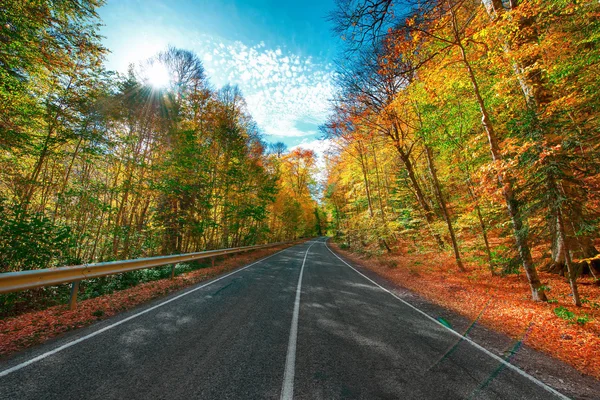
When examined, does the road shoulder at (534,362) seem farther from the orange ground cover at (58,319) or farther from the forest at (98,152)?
the forest at (98,152)

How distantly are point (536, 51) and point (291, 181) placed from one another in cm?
2848

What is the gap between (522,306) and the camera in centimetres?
562

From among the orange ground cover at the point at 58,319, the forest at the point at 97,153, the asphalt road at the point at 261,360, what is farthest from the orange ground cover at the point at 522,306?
the forest at the point at 97,153

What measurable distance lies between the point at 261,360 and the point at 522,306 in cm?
675

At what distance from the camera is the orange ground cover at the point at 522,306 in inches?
148

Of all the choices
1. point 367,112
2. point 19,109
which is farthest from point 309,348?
point 367,112

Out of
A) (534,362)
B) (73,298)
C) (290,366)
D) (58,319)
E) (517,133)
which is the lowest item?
(534,362)

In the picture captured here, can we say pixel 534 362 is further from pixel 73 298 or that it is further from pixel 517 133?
pixel 73 298

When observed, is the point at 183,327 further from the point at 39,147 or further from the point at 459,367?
the point at 39,147

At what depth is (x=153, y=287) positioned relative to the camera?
6676 millimetres

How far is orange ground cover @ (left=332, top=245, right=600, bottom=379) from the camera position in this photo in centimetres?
375

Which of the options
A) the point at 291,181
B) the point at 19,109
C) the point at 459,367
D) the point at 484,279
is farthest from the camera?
the point at 291,181

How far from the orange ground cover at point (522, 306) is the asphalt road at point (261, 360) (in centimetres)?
146

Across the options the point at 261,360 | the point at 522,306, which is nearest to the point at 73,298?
the point at 261,360
